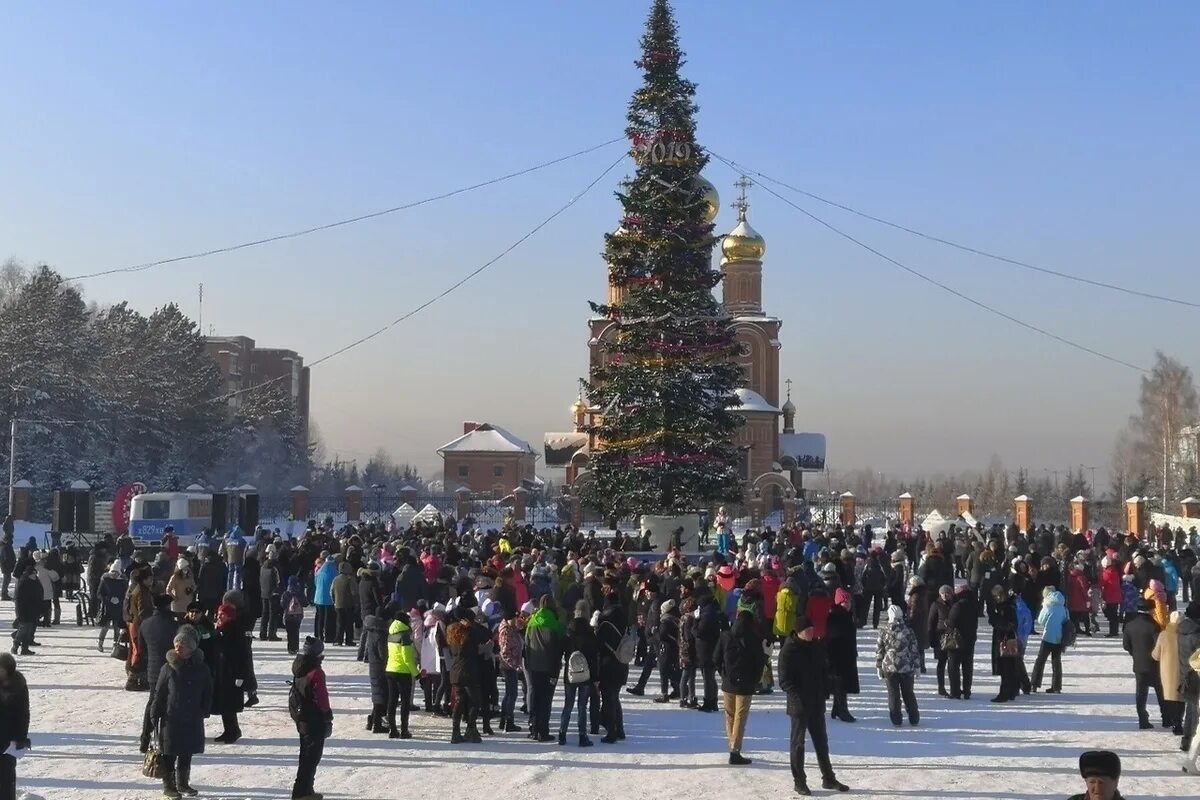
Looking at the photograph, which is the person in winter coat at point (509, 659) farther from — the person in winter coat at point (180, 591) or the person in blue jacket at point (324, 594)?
the person in blue jacket at point (324, 594)

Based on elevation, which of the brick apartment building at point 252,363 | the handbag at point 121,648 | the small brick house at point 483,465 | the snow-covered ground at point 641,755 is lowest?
the snow-covered ground at point 641,755

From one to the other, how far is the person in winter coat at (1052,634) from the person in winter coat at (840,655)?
2.49m

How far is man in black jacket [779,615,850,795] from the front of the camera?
991cm

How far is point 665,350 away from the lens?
2964cm

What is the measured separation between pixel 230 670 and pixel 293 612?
226 inches

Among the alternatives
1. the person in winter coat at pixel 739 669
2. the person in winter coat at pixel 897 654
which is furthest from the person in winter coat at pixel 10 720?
the person in winter coat at pixel 897 654

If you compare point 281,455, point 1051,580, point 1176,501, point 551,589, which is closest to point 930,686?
point 1051,580

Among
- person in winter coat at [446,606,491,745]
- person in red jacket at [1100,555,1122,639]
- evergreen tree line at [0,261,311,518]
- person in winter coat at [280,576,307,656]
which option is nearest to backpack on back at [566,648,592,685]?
person in winter coat at [446,606,491,745]

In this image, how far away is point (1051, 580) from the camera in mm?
17297

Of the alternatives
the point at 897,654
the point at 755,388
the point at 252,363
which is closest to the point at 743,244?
the point at 755,388

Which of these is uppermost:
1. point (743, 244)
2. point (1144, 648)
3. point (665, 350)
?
point (743, 244)

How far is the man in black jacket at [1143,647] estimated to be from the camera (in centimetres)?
1223

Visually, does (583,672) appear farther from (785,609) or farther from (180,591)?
(180,591)

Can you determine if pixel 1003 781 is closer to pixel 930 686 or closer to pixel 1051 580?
pixel 930 686
